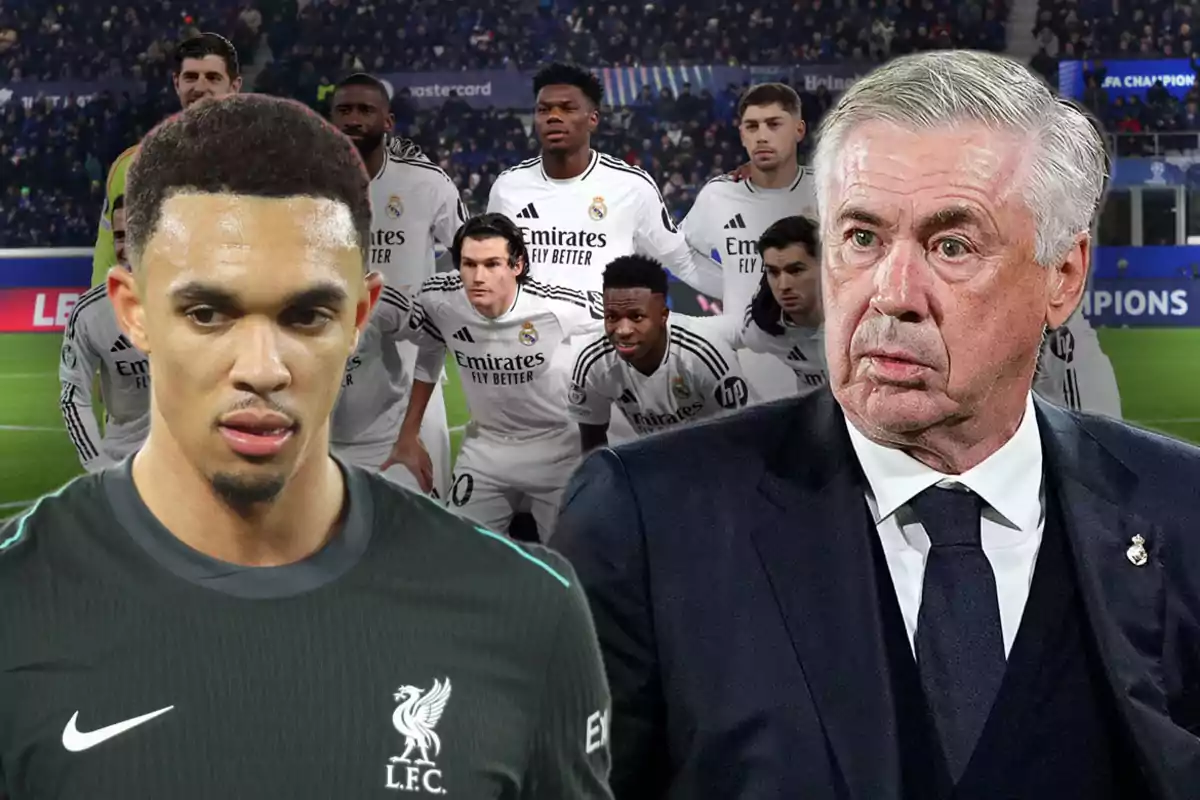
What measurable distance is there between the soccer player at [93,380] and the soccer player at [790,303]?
1.56 m

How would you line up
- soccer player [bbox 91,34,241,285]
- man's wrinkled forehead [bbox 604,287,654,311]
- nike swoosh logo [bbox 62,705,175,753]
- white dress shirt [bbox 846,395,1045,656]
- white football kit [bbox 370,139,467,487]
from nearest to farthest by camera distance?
nike swoosh logo [bbox 62,705,175,753], white dress shirt [bbox 846,395,1045,656], soccer player [bbox 91,34,241,285], white football kit [bbox 370,139,467,487], man's wrinkled forehead [bbox 604,287,654,311]

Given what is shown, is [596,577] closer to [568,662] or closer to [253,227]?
[568,662]

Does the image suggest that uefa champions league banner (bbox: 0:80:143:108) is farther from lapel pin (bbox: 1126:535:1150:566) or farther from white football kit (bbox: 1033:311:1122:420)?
lapel pin (bbox: 1126:535:1150:566)

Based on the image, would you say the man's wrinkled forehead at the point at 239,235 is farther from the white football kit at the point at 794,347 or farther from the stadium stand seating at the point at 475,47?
the stadium stand seating at the point at 475,47

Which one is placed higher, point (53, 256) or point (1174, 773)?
point (53, 256)

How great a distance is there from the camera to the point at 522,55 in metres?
3.67

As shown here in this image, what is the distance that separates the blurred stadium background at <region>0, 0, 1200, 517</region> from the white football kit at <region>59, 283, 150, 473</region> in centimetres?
14

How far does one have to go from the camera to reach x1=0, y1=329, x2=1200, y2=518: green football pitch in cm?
373

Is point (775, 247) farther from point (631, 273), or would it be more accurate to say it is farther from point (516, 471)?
point (516, 471)

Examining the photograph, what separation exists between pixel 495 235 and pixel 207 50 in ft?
2.85

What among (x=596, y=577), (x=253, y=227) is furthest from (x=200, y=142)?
(x=596, y=577)

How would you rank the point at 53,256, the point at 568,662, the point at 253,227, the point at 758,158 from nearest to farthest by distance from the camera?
the point at 253,227, the point at 568,662, the point at 758,158, the point at 53,256

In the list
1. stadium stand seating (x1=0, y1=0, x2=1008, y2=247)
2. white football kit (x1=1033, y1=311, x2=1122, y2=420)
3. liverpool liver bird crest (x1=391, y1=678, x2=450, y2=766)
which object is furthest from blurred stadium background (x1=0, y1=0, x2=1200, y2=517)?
liverpool liver bird crest (x1=391, y1=678, x2=450, y2=766)

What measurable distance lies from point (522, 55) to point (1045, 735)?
2788 millimetres
